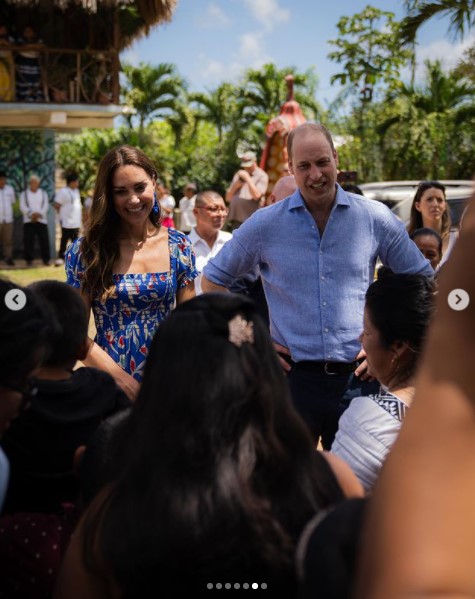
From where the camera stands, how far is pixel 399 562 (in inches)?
26.5

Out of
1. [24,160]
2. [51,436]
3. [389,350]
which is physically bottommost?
[51,436]

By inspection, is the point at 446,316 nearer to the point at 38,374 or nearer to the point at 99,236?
the point at 38,374

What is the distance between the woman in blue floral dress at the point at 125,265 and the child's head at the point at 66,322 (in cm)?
99

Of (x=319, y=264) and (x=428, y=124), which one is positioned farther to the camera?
(x=428, y=124)

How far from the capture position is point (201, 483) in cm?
138

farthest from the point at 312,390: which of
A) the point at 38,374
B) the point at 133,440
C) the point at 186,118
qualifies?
the point at 186,118

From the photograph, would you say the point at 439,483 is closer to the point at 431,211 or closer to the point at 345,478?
the point at 345,478

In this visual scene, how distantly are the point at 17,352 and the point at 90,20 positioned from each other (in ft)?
53.6

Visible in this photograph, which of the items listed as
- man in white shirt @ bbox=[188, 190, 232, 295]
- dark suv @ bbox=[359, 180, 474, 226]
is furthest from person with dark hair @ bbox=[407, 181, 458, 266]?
dark suv @ bbox=[359, 180, 474, 226]

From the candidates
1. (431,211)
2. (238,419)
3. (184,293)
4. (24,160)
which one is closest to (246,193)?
(431,211)

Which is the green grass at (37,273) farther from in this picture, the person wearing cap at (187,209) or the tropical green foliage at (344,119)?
the tropical green foliage at (344,119)

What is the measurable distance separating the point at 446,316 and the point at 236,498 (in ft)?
2.61

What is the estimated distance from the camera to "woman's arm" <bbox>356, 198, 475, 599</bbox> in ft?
2.17

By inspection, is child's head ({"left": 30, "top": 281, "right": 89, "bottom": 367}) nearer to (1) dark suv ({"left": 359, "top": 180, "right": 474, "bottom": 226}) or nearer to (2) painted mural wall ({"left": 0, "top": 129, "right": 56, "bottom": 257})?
(1) dark suv ({"left": 359, "top": 180, "right": 474, "bottom": 226})
